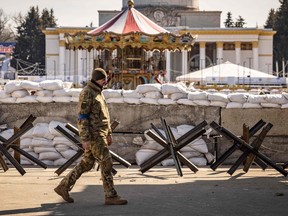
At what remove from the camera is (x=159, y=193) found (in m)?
14.3

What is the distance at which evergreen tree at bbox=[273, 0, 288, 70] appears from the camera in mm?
103500

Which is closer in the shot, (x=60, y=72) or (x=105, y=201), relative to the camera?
(x=105, y=201)

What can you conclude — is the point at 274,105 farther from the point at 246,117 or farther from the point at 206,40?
the point at 206,40

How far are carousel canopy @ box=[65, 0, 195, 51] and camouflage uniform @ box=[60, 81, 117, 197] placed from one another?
20.8 meters

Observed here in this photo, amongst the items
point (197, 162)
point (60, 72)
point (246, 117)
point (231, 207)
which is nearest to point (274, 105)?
point (246, 117)

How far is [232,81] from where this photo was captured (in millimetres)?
59125

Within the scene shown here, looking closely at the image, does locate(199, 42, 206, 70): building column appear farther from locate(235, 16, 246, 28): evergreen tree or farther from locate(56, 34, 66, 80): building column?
locate(235, 16, 246, 28): evergreen tree

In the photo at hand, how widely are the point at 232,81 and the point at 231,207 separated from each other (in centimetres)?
4662

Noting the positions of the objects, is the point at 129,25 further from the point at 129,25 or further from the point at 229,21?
the point at 229,21

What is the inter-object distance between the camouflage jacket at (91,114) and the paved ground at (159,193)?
2.97ft

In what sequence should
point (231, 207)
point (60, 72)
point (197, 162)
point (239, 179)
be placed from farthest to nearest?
point (60, 72), point (197, 162), point (239, 179), point (231, 207)

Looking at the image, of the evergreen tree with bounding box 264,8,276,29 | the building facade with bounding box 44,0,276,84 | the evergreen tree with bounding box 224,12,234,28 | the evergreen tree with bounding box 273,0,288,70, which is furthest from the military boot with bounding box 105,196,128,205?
the evergreen tree with bounding box 224,12,234,28

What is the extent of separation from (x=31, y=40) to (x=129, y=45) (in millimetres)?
73409

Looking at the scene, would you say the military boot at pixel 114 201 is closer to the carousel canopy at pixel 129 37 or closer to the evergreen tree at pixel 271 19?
the carousel canopy at pixel 129 37
